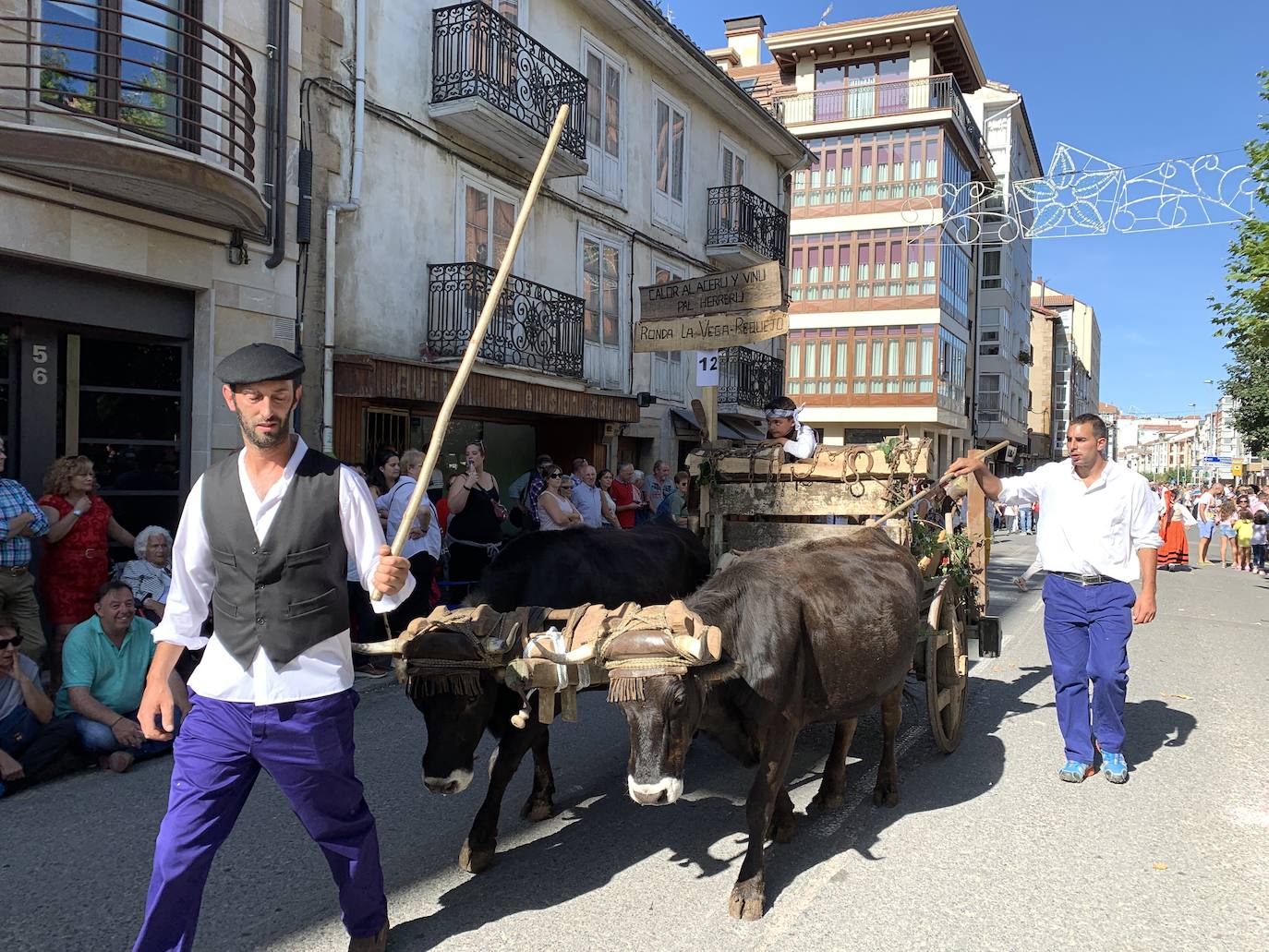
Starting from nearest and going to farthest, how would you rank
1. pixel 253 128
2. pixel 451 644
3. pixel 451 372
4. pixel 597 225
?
pixel 451 644 → pixel 253 128 → pixel 451 372 → pixel 597 225

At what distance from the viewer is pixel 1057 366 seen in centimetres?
7556

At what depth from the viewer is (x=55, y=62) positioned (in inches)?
311

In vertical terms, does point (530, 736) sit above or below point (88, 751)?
above

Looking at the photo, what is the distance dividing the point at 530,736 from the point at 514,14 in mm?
12112

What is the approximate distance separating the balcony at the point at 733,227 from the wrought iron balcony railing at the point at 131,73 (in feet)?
37.7

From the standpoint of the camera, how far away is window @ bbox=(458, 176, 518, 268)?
1281 cm

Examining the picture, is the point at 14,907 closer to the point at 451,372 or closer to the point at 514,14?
the point at 451,372

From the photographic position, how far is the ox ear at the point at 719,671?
11.5ft

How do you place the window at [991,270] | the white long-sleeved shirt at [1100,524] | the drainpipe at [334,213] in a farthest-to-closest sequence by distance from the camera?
the window at [991,270]
the drainpipe at [334,213]
the white long-sleeved shirt at [1100,524]

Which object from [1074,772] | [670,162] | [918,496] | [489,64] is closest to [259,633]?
[918,496]

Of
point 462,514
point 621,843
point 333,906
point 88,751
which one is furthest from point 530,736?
point 462,514

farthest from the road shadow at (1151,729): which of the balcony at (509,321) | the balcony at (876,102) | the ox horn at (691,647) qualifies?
the balcony at (876,102)

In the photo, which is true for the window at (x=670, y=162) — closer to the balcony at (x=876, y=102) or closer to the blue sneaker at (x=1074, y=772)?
the blue sneaker at (x=1074, y=772)

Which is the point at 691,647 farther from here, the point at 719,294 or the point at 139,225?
the point at 139,225
